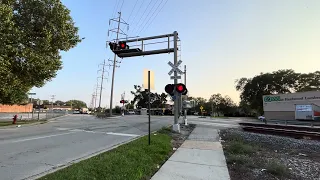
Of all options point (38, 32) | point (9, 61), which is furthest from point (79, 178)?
point (38, 32)

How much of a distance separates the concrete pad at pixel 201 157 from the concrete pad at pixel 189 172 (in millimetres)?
500

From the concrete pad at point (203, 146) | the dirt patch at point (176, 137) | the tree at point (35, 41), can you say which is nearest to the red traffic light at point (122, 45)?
the tree at point (35, 41)

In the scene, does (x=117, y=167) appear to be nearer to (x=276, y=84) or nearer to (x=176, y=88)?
(x=176, y=88)

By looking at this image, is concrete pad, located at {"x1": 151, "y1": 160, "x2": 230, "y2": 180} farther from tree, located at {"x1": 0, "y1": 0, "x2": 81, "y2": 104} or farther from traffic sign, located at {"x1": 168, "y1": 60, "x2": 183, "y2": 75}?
tree, located at {"x1": 0, "y1": 0, "x2": 81, "y2": 104}

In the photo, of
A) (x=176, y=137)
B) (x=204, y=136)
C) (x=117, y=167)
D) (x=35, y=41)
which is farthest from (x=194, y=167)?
(x=35, y=41)

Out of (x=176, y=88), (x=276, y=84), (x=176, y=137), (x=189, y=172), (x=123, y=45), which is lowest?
(x=189, y=172)

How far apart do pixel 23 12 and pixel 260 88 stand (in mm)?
66255

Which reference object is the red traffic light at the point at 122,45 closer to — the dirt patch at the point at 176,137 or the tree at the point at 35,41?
the tree at the point at 35,41

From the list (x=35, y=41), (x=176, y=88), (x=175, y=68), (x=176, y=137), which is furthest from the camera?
(x=35, y=41)

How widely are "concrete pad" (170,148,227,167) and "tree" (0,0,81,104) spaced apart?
37.5ft

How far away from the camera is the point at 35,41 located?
18.1 m

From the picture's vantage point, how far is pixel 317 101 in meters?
43.3

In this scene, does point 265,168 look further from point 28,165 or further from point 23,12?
point 23,12

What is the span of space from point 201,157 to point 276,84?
229 ft
